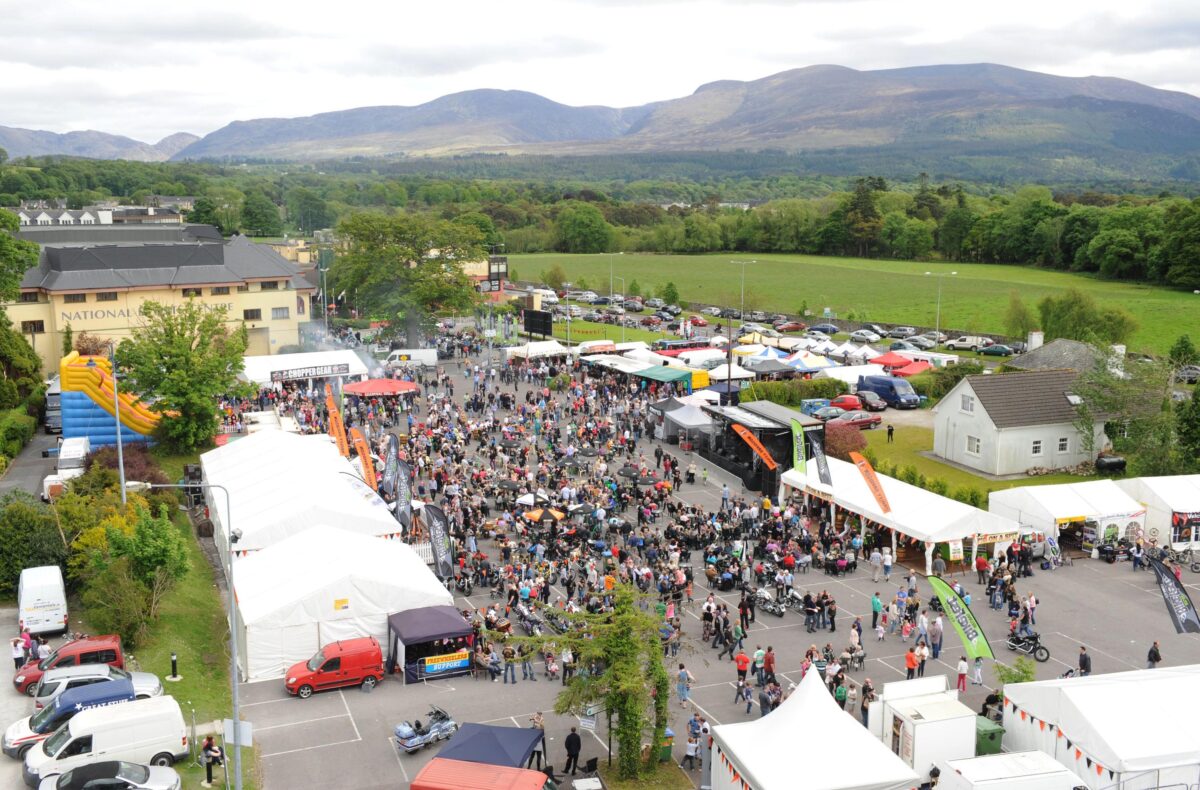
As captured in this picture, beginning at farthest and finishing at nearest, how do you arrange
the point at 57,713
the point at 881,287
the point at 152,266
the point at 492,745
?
1. the point at 881,287
2. the point at 152,266
3. the point at 57,713
4. the point at 492,745

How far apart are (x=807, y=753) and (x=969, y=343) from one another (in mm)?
57316

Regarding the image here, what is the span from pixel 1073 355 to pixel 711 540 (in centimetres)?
2720

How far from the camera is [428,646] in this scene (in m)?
21.8

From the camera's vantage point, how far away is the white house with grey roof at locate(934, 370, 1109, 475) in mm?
37812

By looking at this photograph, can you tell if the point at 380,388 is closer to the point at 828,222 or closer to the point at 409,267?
the point at 409,267

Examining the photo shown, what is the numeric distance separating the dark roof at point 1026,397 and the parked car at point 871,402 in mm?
9631

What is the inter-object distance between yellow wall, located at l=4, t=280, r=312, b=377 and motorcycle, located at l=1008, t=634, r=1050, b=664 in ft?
150

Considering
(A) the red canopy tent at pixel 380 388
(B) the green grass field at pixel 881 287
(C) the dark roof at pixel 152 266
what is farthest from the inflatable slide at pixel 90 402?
(B) the green grass field at pixel 881 287

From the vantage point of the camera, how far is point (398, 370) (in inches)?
2146

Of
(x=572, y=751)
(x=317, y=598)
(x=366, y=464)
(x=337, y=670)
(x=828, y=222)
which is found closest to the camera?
(x=572, y=751)

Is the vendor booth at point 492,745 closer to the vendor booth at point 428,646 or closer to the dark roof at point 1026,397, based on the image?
the vendor booth at point 428,646

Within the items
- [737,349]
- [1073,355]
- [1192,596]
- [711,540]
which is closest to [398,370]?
[737,349]

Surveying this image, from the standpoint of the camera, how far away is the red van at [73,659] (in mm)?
20672

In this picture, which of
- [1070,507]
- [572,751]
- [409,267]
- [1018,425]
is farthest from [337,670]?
[409,267]
